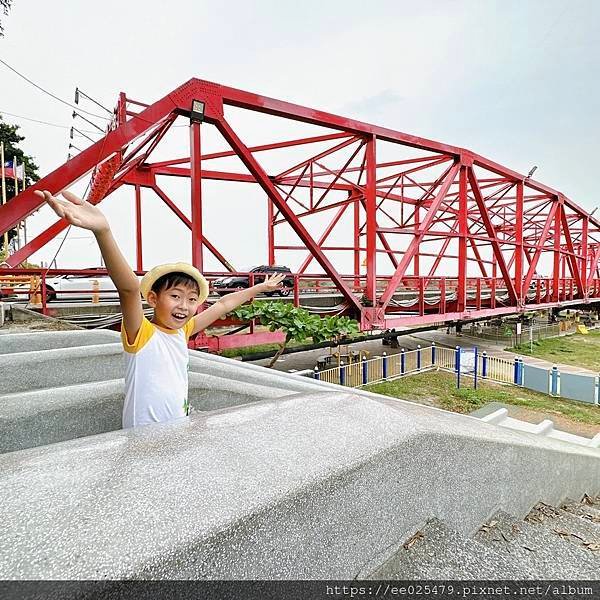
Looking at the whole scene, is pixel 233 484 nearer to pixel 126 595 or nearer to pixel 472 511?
pixel 126 595

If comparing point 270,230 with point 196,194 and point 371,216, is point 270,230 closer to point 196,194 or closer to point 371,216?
point 371,216

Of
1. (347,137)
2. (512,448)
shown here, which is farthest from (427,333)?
(512,448)

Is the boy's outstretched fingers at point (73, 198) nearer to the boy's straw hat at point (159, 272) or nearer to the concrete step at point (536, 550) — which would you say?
the boy's straw hat at point (159, 272)

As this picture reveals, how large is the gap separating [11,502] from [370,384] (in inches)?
420

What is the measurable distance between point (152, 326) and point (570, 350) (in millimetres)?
20882

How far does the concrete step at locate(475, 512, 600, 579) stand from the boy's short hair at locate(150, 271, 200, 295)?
181 cm

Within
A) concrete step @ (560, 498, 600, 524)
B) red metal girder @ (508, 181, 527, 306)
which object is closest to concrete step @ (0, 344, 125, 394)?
concrete step @ (560, 498, 600, 524)

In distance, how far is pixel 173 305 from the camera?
6.35 ft

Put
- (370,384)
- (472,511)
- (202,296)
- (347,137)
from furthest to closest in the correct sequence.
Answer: (370,384) < (347,137) < (202,296) < (472,511)

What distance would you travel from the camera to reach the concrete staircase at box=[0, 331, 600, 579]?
0.91 m

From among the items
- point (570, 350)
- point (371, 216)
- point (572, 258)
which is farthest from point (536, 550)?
point (572, 258)

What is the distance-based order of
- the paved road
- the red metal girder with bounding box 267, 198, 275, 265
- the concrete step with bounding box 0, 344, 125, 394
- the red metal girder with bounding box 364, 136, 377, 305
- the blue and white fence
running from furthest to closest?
the red metal girder with bounding box 267, 198, 275, 265, the paved road, the blue and white fence, the red metal girder with bounding box 364, 136, 377, 305, the concrete step with bounding box 0, 344, 125, 394

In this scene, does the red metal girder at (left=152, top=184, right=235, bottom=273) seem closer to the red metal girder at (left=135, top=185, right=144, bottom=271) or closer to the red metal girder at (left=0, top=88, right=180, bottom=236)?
the red metal girder at (left=135, top=185, right=144, bottom=271)

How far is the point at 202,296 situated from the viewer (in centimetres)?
205
